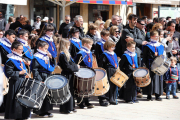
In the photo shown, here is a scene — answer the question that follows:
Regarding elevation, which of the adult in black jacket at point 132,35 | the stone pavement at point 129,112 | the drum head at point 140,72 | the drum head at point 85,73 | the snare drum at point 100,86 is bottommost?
the stone pavement at point 129,112

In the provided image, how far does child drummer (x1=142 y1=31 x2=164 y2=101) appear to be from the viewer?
840 cm

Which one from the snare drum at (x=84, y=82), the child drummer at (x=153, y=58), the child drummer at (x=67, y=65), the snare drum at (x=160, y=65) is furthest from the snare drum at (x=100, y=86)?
the child drummer at (x=153, y=58)

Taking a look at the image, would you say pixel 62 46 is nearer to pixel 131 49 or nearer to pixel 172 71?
pixel 131 49

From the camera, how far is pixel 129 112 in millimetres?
6895

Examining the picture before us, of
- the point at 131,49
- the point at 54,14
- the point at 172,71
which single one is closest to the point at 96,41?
the point at 131,49

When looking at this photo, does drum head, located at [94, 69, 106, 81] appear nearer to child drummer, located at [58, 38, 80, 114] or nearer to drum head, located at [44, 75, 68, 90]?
child drummer, located at [58, 38, 80, 114]

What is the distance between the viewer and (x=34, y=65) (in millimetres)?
6219

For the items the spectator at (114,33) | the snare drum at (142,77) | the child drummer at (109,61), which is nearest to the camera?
the child drummer at (109,61)

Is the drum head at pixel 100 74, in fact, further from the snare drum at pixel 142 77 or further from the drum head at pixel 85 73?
the snare drum at pixel 142 77

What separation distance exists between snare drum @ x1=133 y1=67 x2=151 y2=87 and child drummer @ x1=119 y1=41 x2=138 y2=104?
16cm

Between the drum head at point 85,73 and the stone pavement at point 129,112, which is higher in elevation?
the drum head at point 85,73

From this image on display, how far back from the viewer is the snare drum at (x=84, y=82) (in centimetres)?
638

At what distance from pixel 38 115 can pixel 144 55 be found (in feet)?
10.8

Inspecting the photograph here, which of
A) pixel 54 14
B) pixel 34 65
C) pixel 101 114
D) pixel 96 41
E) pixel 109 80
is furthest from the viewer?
pixel 54 14
